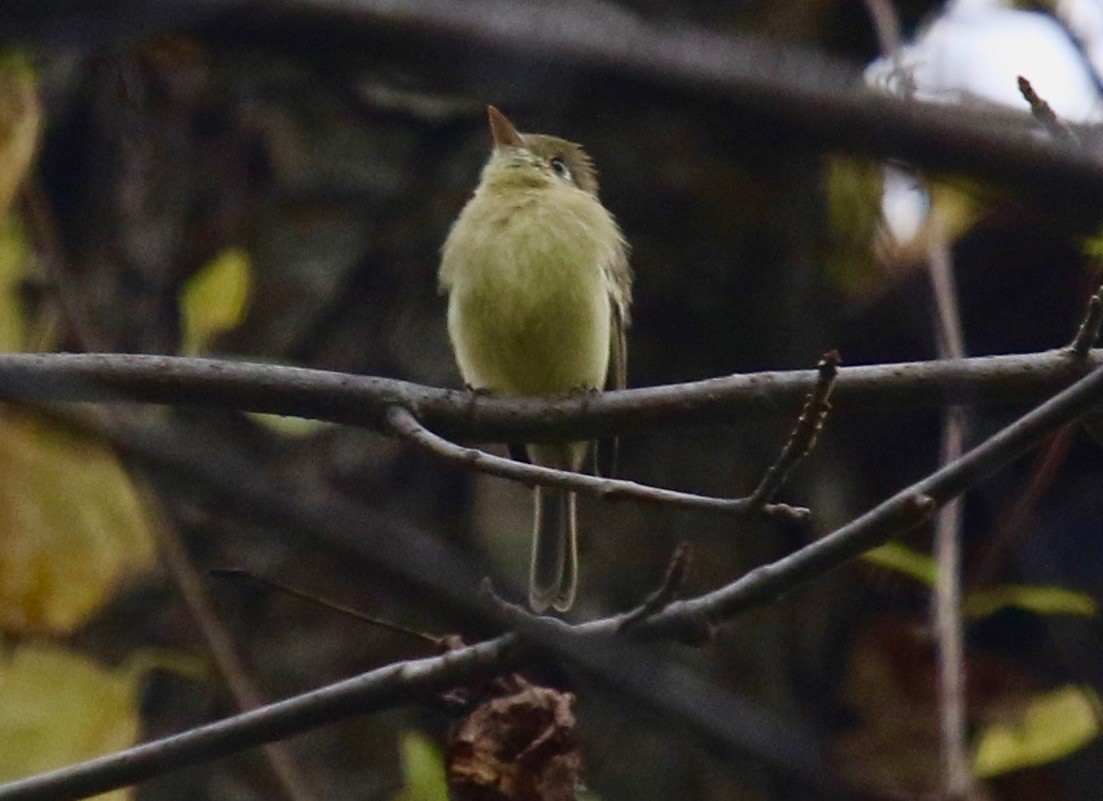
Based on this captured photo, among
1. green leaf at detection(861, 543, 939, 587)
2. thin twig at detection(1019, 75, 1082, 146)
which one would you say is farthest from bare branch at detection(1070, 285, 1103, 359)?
green leaf at detection(861, 543, 939, 587)

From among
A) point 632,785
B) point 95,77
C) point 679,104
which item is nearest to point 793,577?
point 679,104

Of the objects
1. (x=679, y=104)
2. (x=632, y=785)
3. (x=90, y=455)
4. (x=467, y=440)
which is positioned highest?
(x=679, y=104)

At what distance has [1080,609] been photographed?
9.48 ft

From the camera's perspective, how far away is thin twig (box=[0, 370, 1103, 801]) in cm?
186

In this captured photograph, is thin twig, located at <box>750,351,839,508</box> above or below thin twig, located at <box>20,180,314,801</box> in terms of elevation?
above

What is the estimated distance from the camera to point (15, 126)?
271 cm

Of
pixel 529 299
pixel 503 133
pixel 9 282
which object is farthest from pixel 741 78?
pixel 503 133

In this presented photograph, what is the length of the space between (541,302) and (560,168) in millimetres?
723

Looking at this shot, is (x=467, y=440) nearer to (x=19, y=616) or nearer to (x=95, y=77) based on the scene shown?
(x=19, y=616)

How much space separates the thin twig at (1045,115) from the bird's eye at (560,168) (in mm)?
2175

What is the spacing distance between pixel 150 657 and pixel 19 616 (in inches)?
10.7

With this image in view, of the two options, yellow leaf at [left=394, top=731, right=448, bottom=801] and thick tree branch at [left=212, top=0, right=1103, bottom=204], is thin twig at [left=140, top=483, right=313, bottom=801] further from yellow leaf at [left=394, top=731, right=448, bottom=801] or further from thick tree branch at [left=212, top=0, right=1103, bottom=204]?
thick tree branch at [left=212, top=0, right=1103, bottom=204]

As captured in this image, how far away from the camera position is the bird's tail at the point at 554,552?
383 centimetres

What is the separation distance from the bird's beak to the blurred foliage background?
1.06 feet
